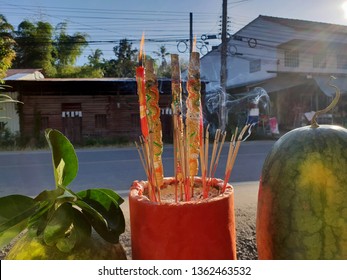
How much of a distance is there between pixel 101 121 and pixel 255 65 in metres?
8.96

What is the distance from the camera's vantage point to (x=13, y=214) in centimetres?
109

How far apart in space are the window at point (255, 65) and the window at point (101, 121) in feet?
28.6

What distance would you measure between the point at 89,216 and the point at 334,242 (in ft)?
2.43

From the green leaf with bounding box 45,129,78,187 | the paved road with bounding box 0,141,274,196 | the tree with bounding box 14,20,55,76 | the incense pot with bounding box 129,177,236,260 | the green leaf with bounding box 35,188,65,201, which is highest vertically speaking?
the tree with bounding box 14,20,55,76

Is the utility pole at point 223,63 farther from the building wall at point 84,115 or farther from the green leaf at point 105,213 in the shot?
the green leaf at point 105,213

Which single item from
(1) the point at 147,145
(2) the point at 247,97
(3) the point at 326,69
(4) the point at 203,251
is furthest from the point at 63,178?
(3) the point at 326,69

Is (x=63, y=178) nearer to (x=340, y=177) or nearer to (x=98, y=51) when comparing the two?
(x=340, y=177)

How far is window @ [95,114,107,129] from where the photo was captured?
13.4 meters

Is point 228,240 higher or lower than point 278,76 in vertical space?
lower

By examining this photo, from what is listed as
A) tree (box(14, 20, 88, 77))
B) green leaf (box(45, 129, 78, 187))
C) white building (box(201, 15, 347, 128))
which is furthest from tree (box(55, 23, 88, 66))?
green leaf (box(45, 129, 78, 187))

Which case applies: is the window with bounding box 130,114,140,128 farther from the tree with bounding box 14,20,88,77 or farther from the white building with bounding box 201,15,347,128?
the tree with bounding box 14,20,88,77

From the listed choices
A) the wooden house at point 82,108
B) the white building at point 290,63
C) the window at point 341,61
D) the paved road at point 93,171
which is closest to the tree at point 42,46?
the wooden house at point 82,108

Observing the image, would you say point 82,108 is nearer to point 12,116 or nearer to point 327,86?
point 12,116

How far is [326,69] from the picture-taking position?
18531mm
